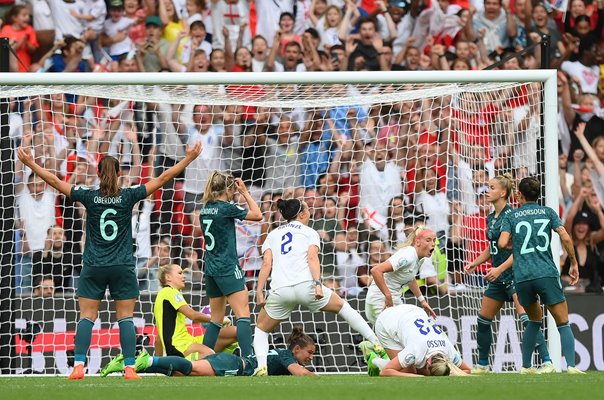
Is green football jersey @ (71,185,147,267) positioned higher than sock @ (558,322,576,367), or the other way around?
green football jersey @ (71,185,147,267)

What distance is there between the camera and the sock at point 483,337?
1127 centimetres

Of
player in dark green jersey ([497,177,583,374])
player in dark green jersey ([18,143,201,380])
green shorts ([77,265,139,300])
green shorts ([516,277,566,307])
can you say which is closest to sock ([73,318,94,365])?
player in dark green jersey ([18,143,201,380])

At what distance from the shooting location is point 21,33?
15016mm

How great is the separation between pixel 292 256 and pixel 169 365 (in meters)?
1.74

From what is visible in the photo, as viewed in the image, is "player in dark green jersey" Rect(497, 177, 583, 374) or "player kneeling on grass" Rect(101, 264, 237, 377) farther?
"player kneeling on grass" Rect(101, 264, 237, 377)

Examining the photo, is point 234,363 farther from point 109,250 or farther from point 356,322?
point 109,250

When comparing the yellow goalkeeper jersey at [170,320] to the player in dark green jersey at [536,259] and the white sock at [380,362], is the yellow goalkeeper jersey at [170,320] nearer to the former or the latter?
the white sock at [380,362]

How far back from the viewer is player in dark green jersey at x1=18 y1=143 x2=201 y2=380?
9.47 metres

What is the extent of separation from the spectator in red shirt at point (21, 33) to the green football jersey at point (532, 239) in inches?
303

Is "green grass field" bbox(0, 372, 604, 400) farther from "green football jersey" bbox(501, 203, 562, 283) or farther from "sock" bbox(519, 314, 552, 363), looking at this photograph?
"sock" bbox(519, 314, 552, 363)

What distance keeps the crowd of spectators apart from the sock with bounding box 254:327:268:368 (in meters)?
1.94

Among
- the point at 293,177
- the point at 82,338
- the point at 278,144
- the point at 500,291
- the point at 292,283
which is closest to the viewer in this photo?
the point at 82,338

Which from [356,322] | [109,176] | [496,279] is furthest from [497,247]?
[109,176]

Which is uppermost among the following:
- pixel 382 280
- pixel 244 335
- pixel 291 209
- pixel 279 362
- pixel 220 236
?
pixel 291 209
